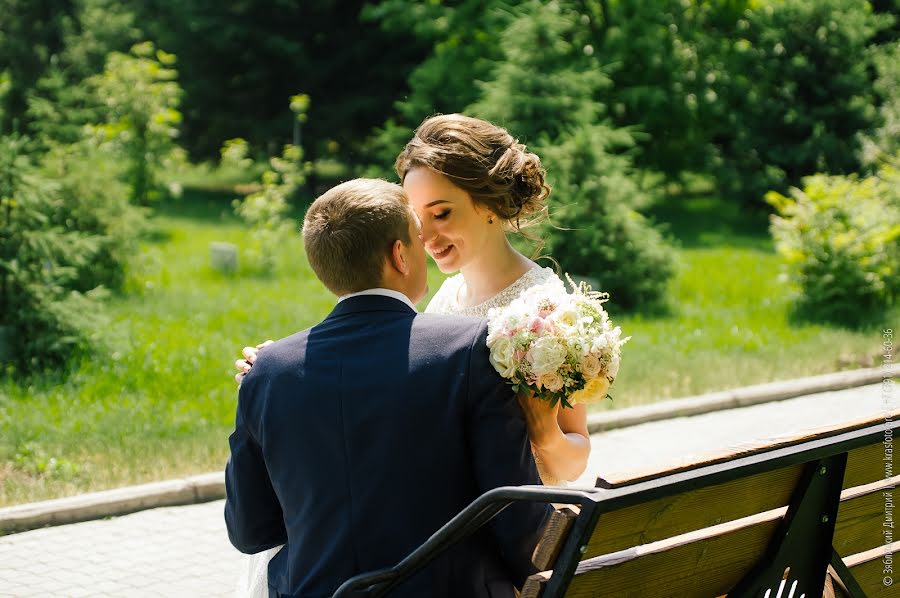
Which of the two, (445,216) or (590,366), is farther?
(445,216)

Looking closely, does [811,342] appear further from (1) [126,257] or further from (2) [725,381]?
(1) [126,257]

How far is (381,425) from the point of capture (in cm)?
230

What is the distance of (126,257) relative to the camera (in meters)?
12.3

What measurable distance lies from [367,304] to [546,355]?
43 cm

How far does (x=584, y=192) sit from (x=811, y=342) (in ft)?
11.1

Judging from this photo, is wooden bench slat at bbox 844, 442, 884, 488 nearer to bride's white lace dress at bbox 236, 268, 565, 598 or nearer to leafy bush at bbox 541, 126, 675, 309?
bride's white lace dress at bbox 236, 268, 565, 598

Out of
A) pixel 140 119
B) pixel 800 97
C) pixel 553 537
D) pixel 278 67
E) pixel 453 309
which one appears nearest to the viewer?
pixel 553 537

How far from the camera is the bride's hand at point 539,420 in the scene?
8.36ft

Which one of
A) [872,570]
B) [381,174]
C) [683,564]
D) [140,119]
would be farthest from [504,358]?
[381,174]

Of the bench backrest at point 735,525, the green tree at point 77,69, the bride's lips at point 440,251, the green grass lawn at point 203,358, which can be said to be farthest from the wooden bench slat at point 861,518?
the green tree at point 77,69

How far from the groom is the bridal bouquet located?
49 mm

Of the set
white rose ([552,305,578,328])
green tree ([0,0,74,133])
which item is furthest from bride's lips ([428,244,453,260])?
green tree ([0,0,74,133])

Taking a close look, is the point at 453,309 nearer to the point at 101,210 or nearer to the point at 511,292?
the point at 511,292

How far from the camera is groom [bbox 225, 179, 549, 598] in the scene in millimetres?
2322
